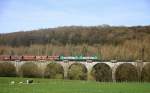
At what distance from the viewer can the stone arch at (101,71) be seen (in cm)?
8769

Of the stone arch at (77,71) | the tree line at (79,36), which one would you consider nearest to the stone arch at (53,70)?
the stone arch at (77,71)

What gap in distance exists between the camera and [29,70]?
9300 centimetres

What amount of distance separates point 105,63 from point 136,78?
7062 mm

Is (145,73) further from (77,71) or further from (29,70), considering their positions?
(29,70)

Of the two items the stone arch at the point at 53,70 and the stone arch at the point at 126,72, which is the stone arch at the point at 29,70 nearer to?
the stone arch at the point at 53,70

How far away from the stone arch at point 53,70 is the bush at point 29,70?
1.92 meters

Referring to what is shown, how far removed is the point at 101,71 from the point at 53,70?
34.9 feet

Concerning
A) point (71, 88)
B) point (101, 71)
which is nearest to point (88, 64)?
point (101, 71)

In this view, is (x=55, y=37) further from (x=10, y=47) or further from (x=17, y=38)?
(x=10, y=47)

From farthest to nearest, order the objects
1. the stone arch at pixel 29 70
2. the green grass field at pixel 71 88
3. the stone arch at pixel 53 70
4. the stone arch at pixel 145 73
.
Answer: the stone arch at pixel 29 70 < the stone arch at pixel 53 70 < the stone arch at pixel 145 73 < the green grass field at pixel 71 88

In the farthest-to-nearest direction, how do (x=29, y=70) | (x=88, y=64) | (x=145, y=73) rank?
(x=29, y=70), (x=88, y=64), (x=145, y=73)

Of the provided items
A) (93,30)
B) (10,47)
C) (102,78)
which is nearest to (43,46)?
(10,47)

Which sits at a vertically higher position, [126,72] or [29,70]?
[29,70]

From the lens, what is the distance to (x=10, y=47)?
132750mm
